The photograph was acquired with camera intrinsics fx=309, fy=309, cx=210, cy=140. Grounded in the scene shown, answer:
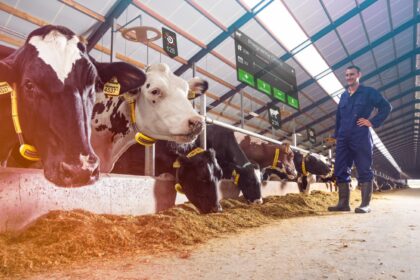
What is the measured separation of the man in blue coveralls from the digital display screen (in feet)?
12.9

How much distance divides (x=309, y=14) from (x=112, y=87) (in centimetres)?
1017

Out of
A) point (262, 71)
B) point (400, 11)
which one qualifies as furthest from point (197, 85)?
point (400, 11)

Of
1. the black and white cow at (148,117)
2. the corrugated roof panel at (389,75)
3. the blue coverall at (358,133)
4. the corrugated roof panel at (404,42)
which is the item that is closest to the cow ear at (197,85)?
the black and white cow at (148,117)

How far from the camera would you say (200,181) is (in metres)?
2.99

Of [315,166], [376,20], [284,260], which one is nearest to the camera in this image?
[284,260]

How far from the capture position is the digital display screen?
792 centimetres

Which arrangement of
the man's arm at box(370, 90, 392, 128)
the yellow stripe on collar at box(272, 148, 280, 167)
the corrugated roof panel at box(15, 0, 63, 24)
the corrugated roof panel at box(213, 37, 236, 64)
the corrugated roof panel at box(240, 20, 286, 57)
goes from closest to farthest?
1. the man's arm at box(370, 90, 392, 128)
2. the yellow stripe on collar at box(272, 148, 280, 167)
3. the corrugated roof panel at box(15, 0, 63, 24)
4. the corrugated roof panel at box(240, 20, 286, 57)
5. the corrugated roof panel at box(213, 37, 236, 64)

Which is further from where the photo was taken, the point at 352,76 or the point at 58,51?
the point at 352,76

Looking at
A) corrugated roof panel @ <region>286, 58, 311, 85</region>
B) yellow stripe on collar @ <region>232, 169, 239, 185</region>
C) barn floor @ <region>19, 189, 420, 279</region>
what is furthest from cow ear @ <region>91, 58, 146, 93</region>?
corrugated roof panel @ <region>286, 58, 311, 85</region>

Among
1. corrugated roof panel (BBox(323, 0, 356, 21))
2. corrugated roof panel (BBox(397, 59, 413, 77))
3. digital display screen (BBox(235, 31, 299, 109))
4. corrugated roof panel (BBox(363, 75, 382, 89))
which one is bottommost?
digital display screen (BBox(235, 31, 299, 109))

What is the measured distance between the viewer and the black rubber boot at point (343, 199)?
364 cm

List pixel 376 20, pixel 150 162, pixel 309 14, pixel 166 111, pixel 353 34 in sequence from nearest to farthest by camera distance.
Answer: pixel 166 111, pixel 150 162, pixel 309 14, pixel 376 20, pixel 353 34

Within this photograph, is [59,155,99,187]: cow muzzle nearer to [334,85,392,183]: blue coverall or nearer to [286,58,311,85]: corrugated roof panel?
[334,85,392,183]: blue coverall

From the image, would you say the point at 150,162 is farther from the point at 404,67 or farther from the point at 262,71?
the point at 404,67
